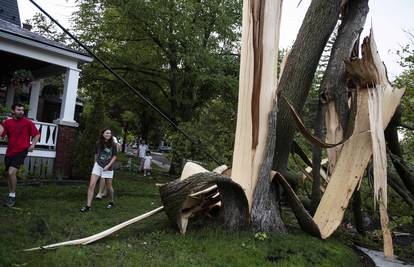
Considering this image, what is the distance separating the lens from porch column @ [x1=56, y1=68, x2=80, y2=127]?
1150cm

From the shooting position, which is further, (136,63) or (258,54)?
(136,63)

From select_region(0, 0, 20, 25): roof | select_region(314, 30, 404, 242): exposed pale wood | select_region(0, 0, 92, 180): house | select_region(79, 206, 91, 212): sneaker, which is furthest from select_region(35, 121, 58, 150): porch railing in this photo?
select_region(314, 30, 404, 242): exposed pale wood

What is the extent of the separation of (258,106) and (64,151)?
7345 mm

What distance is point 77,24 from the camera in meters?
17.1

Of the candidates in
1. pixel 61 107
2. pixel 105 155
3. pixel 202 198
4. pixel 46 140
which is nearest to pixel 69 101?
pixel 61 107

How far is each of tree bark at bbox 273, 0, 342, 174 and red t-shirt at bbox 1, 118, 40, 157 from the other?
13.4ft

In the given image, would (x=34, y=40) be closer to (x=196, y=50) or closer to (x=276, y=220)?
(x=196, y=50)

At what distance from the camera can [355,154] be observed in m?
6.08

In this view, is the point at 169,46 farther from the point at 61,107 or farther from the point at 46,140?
the point at 46,140

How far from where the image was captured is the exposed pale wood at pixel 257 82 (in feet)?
19.1

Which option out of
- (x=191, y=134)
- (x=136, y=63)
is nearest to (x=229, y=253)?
(x=191, y=134)

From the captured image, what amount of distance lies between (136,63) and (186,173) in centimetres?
1110

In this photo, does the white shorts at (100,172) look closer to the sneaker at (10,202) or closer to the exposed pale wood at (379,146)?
the sneaker at (10,202)

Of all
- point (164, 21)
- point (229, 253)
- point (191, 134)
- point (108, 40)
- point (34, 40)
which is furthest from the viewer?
point (108, 40)
